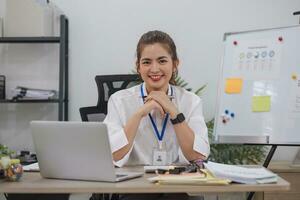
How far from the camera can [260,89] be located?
7.54 ft

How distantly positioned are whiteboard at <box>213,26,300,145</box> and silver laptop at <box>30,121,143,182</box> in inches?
46.3

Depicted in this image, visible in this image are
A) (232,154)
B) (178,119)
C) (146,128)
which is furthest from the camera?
(232,154)

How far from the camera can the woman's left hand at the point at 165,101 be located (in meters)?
1.79

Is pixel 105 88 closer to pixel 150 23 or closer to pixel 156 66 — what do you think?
pixel 156 66

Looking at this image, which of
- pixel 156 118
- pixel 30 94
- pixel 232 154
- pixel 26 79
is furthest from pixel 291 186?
pixel 26 79

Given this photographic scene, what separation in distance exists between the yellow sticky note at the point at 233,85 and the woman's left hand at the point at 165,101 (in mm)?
668

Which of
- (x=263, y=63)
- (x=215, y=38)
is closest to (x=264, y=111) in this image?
(x=263, y=63)

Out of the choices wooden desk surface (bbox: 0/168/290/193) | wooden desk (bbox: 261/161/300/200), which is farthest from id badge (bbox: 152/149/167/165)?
wooden desk (bbox: 261/161/300/200)

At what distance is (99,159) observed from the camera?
1.21 m

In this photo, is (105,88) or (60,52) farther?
(60,52)

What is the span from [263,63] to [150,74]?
0.76m

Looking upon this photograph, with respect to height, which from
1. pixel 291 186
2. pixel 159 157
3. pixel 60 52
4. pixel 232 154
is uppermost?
pixel 60 52

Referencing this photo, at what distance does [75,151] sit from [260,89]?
139 centimetres

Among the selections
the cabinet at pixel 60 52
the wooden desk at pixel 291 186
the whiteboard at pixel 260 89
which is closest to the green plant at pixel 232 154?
the wooden desk at pixel 291 186
